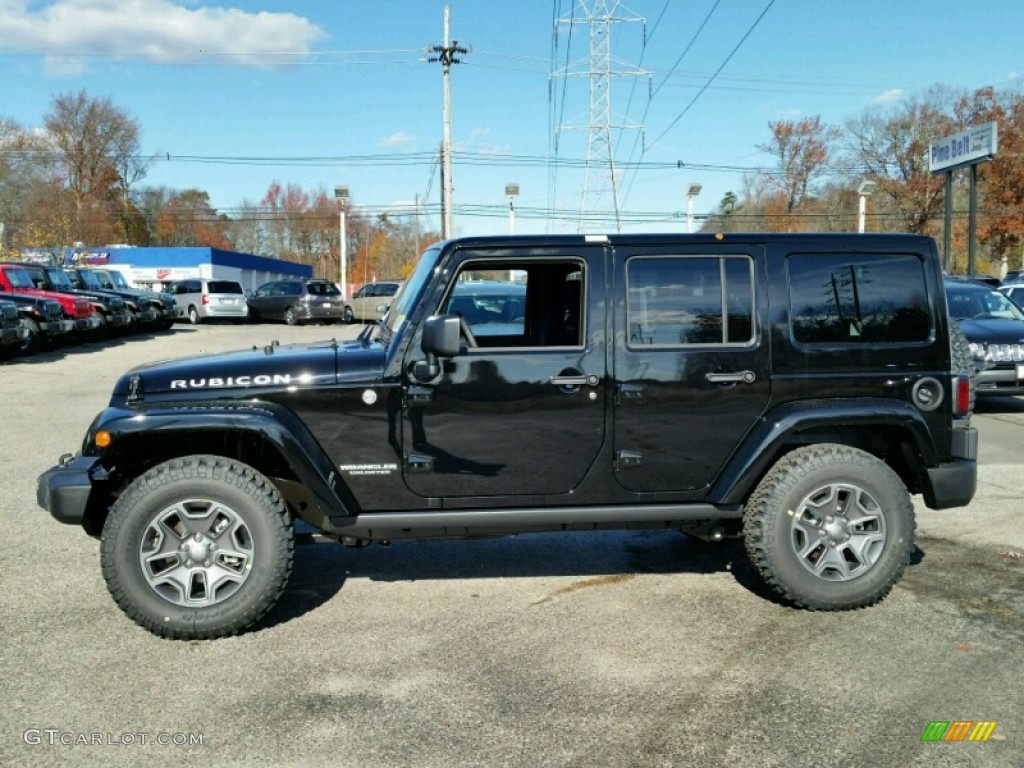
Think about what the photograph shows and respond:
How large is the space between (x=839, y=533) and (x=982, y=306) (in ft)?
32.8

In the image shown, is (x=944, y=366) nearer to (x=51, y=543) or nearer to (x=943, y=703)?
(x=943, y=703)

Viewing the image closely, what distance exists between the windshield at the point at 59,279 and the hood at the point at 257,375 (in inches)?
810

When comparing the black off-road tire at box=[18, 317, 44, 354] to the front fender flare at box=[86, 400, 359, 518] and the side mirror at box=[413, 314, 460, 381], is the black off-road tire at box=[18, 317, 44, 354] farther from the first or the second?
the side mirror at box=[413, 314, 460, 381]

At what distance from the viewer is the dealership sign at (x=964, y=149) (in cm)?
2825

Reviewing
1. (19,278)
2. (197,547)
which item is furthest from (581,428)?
(19,278)

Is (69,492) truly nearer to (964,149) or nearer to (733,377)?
(733,377)

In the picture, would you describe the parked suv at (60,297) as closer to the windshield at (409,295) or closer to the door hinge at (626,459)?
the windshield at (409,295)

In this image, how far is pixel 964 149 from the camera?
98.5 feet

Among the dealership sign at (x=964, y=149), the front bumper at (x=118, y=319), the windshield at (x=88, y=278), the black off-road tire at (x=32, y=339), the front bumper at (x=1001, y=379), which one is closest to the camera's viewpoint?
the front bumper at (x=1001, y=379)

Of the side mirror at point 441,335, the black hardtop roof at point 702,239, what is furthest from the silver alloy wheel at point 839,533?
the side mirror at point 441,335

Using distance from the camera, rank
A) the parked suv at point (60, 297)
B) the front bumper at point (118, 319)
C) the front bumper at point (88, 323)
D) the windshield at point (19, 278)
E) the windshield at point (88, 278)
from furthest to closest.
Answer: the windshield at point (88, 278) → the front bumper at point (118, 319) → the windshield at point (19, 278) → the front bumper at point (88, 323) → the parked suv at point (60, 297)

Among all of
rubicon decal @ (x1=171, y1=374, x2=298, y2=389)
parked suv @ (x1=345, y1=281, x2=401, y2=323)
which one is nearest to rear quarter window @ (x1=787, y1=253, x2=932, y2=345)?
rubicon decal @ (x1=171, y1=374, x2=298, y2=389)

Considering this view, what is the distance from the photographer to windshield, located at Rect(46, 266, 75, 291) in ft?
72.7

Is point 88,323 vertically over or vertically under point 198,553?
over
